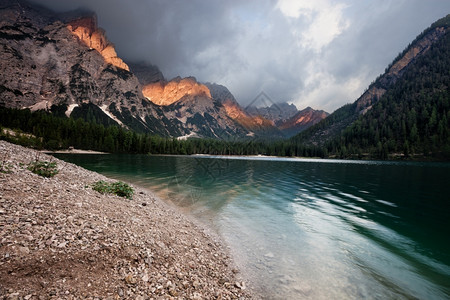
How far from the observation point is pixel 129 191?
20.1 metres

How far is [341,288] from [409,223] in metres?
17.9

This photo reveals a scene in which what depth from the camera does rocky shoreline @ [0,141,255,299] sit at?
6.19 m

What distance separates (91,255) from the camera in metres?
7.71

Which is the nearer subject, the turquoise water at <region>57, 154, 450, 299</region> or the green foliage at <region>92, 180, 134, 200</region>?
the turquoise water at <region>57, 154, 450, 299</region>

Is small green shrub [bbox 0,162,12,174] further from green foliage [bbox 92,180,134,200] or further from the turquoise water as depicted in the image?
the turquoise water

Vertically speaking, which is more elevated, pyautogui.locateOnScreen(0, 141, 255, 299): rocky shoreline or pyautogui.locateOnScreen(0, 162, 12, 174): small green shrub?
pyautogui.locateOnScreen(0, 162, 12, 174): small green shrub

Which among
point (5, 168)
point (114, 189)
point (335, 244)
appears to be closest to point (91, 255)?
point (5, 168)

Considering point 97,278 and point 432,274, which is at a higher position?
point 97,278

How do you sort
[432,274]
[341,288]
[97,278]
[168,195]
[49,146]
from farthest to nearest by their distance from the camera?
[49,146]
[168,195]
[432,274]
[341,288]
[97,278]

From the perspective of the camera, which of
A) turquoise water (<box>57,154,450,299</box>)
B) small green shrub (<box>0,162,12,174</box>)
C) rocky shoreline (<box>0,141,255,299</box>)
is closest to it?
rocky shoreline (<box>0,141,255,299</box>)

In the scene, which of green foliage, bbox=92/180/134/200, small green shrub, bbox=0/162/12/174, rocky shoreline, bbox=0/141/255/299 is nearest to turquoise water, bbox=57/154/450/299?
rocky shoreline, bbox=0/141/255/299

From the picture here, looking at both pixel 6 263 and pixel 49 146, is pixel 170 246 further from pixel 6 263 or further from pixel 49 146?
pixel 49 146

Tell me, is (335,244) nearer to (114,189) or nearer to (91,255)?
(91,255)

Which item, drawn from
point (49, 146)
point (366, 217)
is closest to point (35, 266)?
point (366, 217)
